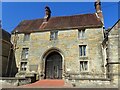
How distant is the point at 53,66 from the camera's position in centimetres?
2105

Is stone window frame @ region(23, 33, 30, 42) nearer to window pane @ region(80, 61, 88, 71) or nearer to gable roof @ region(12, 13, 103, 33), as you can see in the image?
gable roof @ region(12, 13, 103, 33)

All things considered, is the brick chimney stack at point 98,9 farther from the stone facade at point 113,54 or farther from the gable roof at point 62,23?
the stone facade at point 113,54

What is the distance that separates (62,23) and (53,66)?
249 inches

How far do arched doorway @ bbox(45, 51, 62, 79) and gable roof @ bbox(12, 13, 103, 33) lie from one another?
12.5 feet

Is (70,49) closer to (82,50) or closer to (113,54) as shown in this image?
(82,50)

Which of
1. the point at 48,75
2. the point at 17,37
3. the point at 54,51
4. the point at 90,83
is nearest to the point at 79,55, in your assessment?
the point at 54,51

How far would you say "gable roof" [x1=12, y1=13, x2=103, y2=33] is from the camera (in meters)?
21.0

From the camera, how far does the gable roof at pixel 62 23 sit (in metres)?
21.0

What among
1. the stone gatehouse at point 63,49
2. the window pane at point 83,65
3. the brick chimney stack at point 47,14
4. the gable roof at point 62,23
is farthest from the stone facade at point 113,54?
the brick chimney stack at point 47,14

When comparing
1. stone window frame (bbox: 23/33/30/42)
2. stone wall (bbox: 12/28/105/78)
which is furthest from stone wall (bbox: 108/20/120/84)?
stone window frame (bbox: 23/33/30/42)

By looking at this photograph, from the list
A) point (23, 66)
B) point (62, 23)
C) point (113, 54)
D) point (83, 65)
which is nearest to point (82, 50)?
point (83, 65)

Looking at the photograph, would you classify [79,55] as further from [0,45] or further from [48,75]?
[0,45]

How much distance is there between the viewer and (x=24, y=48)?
22312 millimetres

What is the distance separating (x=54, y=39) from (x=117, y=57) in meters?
9.38
